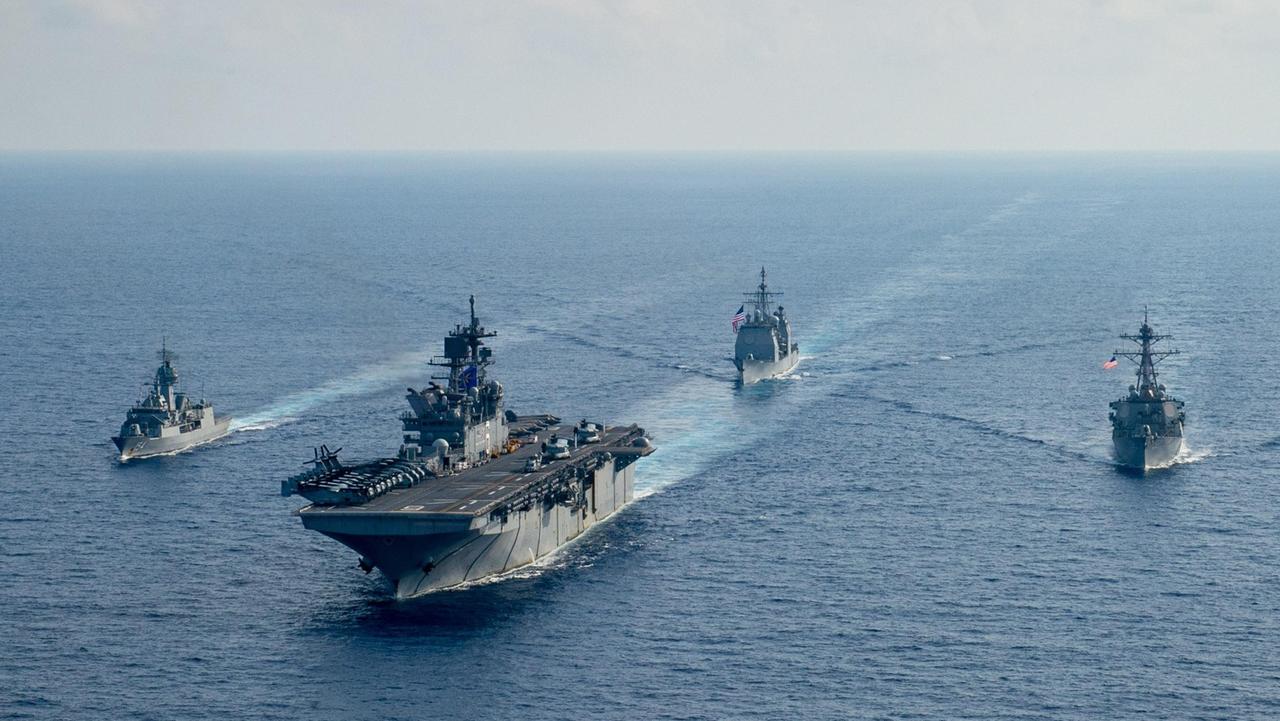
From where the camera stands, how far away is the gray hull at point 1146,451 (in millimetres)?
86562

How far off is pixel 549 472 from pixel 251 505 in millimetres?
14102

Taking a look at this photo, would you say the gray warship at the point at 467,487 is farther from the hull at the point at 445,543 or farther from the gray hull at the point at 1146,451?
the gray hull at the point at 1146,451

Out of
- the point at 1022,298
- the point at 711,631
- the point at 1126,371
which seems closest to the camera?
the point at 711,631

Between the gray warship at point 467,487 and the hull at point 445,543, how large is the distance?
4 cm

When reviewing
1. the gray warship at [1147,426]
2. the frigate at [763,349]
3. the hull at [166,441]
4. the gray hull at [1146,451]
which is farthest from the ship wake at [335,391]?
the gray hull at [1146,451]

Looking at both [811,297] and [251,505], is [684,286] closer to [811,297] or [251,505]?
[811,297]

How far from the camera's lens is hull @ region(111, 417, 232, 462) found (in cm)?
9062

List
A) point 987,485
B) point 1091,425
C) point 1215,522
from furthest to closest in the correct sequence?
1. point 1091,425
2. point 987,485
3. point 1215,522

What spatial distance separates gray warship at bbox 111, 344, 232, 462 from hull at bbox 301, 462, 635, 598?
27521 millimetres

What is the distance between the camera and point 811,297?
155 m

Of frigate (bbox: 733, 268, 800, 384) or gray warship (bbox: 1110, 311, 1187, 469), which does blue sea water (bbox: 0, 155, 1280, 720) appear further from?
frigate (bbox: 733, 268, 800, 384)

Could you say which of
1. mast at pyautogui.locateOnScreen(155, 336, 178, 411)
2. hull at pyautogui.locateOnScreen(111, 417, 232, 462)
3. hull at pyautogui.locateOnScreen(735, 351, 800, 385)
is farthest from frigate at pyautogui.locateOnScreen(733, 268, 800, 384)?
mast at pyautogui.locateOnScreen(155, 336, 178, 411)

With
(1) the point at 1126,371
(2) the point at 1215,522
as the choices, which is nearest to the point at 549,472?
(2) the point at 1215,522

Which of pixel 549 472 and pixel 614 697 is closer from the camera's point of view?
pixel 614 697
